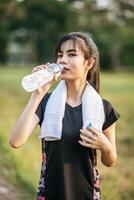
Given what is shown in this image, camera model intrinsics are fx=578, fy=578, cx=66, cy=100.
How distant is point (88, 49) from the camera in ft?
10.8

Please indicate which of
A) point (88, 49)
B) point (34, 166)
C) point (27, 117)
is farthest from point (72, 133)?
point (34, 166)

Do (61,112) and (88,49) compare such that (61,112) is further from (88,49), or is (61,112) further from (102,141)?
(88,49)

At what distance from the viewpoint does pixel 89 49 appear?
3.30 metres

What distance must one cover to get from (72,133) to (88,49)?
0.52 metres

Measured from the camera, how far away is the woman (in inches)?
Answer: 121

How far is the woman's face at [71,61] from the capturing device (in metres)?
3.16

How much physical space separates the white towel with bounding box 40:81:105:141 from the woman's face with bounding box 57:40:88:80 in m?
0.10

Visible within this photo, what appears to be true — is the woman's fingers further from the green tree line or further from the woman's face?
the green tree line

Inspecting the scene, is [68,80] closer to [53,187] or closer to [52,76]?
[52,76]

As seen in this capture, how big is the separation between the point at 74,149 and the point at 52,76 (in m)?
0.42

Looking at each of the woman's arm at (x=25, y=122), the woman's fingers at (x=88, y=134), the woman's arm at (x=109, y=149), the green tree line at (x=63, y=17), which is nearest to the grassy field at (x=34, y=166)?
the woman's arm at (x=109, y=149)

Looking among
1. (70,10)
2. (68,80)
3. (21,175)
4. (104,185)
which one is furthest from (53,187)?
(70,10)

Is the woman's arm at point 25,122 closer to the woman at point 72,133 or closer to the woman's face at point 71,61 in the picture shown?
the woman at point 72,133

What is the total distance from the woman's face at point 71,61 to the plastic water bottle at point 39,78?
10 cm
